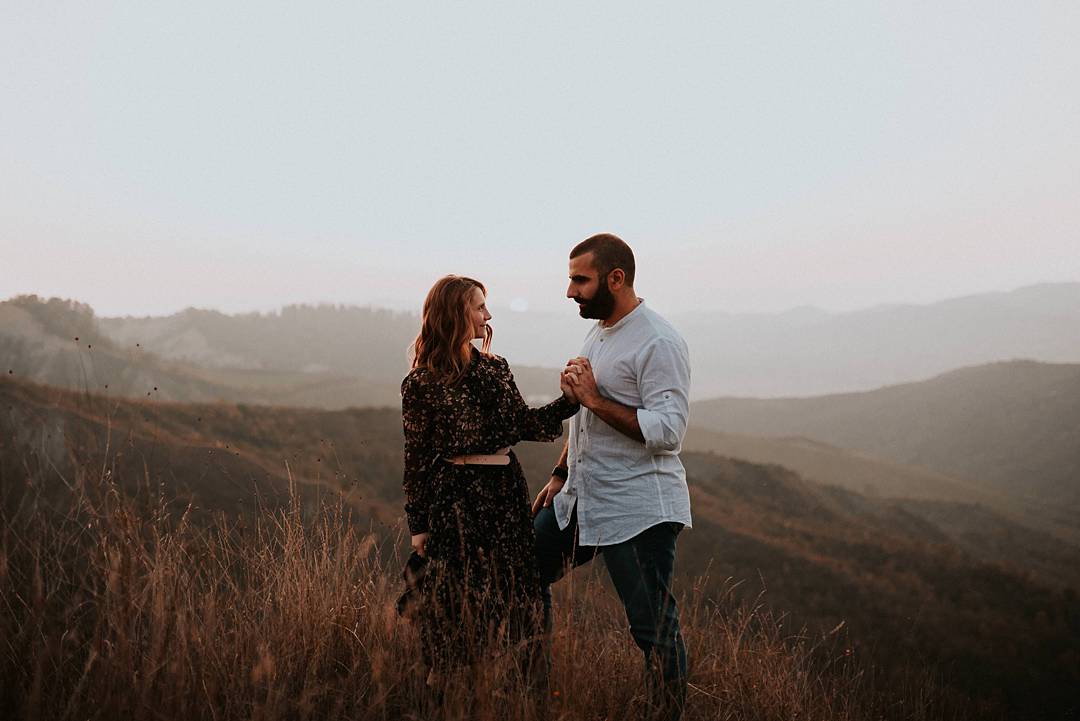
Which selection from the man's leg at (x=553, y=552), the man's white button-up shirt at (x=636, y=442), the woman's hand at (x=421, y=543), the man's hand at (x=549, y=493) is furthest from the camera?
the man's hand at (x=549, y=493)

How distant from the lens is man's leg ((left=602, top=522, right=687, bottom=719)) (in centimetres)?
332

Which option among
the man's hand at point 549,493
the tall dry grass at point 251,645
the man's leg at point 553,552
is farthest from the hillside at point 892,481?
the man's leg at point 553,552

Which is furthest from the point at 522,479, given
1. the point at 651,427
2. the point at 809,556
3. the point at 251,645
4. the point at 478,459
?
the point at 809,556

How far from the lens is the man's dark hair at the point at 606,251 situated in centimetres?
353

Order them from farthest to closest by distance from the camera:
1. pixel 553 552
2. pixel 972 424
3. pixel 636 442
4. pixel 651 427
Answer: pixel 972 424 → pixel 553 552 → pixel 636 442 → pixel 651 427

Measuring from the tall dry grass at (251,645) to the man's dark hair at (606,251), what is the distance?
1481 mm

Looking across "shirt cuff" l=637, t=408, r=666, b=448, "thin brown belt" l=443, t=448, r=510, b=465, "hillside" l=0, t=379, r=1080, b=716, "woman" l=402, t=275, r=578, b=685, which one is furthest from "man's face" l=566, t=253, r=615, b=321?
"hillside" l=0, t=379, r=1080, b=716

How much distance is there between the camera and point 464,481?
11.2ft

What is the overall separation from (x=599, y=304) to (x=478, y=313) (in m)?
0.60

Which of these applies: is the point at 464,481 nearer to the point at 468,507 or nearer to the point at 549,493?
the point at 468,507

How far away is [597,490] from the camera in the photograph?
3.51 meters

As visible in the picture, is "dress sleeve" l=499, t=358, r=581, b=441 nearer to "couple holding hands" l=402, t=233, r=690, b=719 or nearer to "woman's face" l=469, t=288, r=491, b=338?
"couple holding hands" l=402, t=233, r=690, b=719

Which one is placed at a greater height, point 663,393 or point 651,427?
point 663,393

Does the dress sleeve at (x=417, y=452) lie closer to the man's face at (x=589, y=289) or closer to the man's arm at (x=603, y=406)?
the man's arm at (x=603, y=406)
